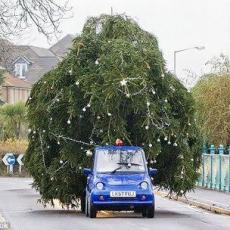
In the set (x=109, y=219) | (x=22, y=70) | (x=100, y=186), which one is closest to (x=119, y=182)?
(x=100, y=186)

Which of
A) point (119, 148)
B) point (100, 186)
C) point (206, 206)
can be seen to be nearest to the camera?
point (100, 186)

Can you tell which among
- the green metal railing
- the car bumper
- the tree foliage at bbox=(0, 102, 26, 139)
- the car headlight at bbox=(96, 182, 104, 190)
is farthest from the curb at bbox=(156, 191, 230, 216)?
the tree foliage at bbox=(0, 102, 26, 139)

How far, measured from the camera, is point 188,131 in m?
23.2

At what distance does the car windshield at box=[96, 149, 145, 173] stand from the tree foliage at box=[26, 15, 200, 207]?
0.61 meters

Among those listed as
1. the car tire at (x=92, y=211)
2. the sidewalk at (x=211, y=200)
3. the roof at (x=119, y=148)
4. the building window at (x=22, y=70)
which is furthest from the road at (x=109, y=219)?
the building window at (x=22, y=70)

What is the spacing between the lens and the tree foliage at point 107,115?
72.5 feet

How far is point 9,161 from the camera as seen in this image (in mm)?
58688

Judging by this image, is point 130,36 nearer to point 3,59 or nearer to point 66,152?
point 66,152

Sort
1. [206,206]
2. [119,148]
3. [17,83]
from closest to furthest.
→ [119,148], [206,206], [17,83]

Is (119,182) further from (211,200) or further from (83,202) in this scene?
(211,200)

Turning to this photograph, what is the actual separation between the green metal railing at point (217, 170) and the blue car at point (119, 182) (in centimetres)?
1435

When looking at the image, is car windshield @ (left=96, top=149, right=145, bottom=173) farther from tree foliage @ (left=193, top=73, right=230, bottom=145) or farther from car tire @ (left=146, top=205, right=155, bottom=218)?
tree foliage @ (left=193, top=73, right=230, bottom=145)

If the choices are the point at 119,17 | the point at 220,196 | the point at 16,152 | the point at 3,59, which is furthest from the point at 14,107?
the point at 3,59

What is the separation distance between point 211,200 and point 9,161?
3058 centimetres
